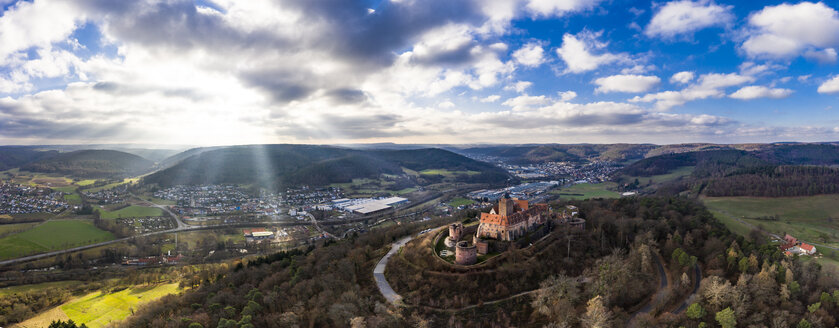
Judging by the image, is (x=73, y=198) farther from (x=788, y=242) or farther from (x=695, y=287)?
(x=788, y=242)

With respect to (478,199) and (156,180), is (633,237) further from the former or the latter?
(156,180)

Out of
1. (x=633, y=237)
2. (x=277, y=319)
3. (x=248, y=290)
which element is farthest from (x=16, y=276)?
(x=633, y=237)

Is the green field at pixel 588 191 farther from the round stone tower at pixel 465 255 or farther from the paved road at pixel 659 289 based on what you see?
the round stone tower at pixel 465 255

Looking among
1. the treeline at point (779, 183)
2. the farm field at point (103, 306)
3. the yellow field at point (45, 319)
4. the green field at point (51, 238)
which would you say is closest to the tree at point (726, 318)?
the farm field at point (103, 306)

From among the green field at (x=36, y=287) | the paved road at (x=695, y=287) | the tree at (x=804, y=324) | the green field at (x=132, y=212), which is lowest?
the green field at (x=36, y=287)

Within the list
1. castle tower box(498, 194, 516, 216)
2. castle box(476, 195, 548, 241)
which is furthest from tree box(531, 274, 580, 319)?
castle tower box(498, 194, 516, 216)

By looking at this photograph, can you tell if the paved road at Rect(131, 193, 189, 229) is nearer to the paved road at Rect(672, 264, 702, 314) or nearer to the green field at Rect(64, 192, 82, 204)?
the green field at Rect(64, 192, 82, 204)

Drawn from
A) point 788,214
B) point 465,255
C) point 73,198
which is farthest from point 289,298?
point 73,198
